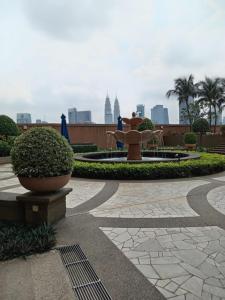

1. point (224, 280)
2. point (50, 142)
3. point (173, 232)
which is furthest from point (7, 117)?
point (224, 280)

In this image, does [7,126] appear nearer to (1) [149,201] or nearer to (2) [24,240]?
(1) [149,201]

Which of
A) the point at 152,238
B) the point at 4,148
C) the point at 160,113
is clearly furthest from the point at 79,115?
the point at 152,238

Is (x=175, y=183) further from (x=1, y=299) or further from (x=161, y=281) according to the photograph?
(x=1, y=299)

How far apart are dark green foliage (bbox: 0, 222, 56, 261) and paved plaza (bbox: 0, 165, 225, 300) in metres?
0.23

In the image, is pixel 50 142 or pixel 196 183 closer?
pixel 50 142

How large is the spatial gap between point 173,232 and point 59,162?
1.94 m

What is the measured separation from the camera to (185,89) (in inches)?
1214

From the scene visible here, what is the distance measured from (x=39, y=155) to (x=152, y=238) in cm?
196

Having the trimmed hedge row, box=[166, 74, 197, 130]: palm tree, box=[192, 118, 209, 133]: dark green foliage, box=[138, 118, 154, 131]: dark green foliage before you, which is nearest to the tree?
box=[166, 74, 197, 130]: palm tree

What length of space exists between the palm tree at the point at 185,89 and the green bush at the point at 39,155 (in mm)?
28511

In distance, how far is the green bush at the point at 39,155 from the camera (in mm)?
3893

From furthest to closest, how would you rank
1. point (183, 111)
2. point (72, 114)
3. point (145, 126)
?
point (72, 114), point (183, 111), point (145, 126)

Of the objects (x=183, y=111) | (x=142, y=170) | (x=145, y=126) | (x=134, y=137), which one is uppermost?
(x=183, y=111)

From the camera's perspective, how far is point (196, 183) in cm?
755
